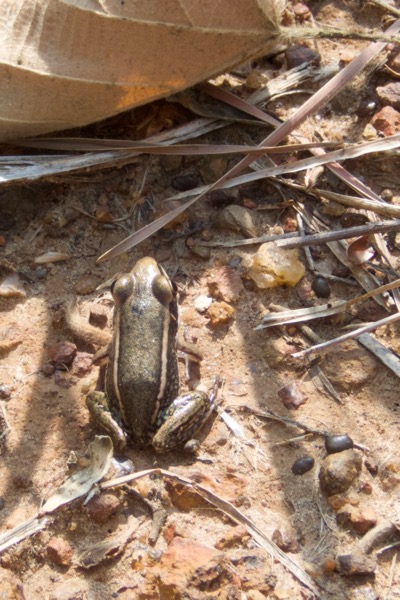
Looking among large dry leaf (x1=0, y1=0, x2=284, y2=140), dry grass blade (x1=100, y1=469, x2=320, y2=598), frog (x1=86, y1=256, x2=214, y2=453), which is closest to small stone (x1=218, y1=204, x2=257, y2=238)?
frog (x1=86, y1=256, x2=214, y2=453)

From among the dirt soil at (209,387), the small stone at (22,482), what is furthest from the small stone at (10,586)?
the small stone at (22,482)

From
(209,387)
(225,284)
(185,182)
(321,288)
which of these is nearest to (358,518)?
(209,387)

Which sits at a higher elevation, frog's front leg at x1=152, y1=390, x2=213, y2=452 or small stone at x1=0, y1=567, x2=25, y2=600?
frog's front leg at x1=152, y1=390, x2=213, y2=452

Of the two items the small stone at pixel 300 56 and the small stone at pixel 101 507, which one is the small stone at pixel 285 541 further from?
the small stone at pixel 300 56

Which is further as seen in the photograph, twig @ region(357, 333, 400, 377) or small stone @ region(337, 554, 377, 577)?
twig @ region(357, 333, 400, 377)

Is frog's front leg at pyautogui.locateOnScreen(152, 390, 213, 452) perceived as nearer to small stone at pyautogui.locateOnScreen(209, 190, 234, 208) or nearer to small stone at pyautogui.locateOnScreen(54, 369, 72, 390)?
small stone at pyautogui.locateOnScreen(54, 369, 72, 390)

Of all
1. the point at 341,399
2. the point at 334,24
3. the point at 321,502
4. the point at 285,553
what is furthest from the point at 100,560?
the point at 334,24

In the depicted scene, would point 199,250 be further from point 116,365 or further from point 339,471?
point 339,471
